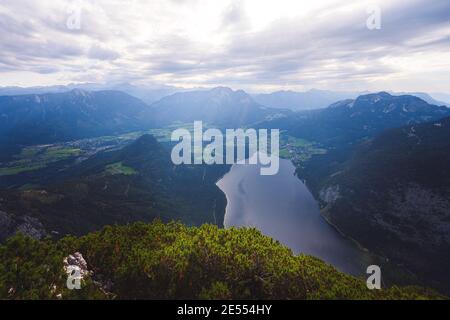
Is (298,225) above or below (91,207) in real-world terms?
below

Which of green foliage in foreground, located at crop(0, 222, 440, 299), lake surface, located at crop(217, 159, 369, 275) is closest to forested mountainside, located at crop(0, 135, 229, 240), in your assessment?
lake surface, located at crop(217, 159, 369, 275)

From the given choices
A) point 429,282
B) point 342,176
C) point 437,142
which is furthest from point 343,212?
point 437,142

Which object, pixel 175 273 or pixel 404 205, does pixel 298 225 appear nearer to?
pixel 404 205

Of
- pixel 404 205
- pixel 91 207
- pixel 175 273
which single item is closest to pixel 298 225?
pixel 404 205

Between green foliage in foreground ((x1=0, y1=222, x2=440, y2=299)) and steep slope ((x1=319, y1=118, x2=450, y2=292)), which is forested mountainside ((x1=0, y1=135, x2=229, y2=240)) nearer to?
steep slope ((x1=319, y1=118, x2=450, y2=292))

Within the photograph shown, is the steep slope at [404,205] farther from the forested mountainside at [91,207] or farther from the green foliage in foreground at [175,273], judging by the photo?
the green foliage in foreground at [175,273]
